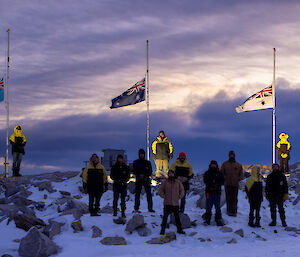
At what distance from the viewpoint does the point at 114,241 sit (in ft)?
48.1

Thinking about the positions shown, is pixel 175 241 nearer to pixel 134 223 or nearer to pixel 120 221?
pixel 134 223

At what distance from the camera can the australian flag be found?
26156mm

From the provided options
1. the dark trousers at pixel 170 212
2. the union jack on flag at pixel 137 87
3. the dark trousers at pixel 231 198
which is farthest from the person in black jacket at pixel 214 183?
the union jack on flag at pixel 137 87

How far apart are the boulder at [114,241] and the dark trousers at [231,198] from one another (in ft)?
15.1

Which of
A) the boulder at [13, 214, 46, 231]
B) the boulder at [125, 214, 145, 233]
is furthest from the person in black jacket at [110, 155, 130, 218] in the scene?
the boulder at [13, 214, 46, 231]

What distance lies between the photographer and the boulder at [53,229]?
50.4 feet

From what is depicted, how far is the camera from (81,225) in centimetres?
1585

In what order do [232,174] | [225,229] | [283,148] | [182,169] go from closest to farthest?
[225,229]
[182,169]
[232,174]
[283,148]

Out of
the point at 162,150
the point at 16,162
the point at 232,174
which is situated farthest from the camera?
the point at 16,162

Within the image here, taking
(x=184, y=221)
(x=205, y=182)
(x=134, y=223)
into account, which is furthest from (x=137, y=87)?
(x=134, y=223)

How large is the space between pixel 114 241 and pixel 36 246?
7.66 ft

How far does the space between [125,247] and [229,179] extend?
489 cm

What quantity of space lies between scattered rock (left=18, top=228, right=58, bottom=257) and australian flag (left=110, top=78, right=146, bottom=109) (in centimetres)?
1297

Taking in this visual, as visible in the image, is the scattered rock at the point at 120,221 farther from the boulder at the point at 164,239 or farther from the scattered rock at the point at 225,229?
the scattered rock at the point at 225,229
